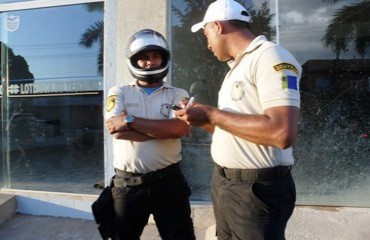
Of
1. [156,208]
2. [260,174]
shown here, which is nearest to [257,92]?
[260,174]

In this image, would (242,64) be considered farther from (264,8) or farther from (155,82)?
(264,8)

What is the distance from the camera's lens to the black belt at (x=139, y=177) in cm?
249

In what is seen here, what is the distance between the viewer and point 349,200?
422 cm

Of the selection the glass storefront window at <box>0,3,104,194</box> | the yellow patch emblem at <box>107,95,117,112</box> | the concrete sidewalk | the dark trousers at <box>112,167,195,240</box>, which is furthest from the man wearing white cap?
the glass storefront window at <box>0,3,104,194</box>

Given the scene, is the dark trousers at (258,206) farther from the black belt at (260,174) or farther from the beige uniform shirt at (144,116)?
the beige uniform shirt at (144,116)

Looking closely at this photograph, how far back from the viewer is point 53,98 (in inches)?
195

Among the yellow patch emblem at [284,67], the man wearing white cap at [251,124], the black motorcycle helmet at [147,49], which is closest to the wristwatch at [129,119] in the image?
the black motorcycle helmet at [147,49]

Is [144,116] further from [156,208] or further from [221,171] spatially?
[221,171]

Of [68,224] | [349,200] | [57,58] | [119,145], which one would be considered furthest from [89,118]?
[349,200]

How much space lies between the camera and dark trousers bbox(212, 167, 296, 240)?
5.97ft

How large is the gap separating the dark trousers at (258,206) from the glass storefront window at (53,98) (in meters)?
3.20

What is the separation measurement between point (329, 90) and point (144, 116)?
8.47 feet

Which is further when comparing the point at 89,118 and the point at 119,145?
the point at 89,118

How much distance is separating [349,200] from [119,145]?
289cm
